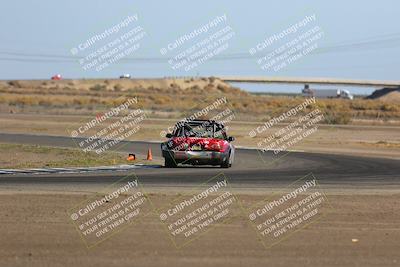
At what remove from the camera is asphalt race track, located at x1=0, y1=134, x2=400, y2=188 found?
66.2 ft

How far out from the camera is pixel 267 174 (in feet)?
76.4

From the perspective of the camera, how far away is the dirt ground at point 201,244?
10281 millimetres

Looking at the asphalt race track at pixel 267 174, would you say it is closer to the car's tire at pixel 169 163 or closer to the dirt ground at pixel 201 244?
the car's tire at pixel 169 163

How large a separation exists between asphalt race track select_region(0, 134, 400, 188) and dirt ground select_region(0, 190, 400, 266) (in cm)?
595

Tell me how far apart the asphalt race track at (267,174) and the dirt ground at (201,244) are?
595 cm

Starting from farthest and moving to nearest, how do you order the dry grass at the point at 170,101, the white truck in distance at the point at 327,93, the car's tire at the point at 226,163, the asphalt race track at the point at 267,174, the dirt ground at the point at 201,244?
the white truck in distance at the point at 327,93 < the dry grass at the point at 170,101 < the car's tire at the point at 226,163 < the asphalt race track at the point at 267,174 < the dirt ground at the point at 201,244

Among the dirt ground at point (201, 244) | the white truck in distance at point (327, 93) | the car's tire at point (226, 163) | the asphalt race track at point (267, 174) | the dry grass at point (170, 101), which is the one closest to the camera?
the dirt ground at point (201, 244)

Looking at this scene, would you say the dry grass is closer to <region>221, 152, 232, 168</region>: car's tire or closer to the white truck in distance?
the white truck in distance

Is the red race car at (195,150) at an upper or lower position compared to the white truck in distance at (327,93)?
upper

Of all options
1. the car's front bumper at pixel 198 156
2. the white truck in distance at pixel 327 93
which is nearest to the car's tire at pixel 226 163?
the car's front bumper at pixel 198 156

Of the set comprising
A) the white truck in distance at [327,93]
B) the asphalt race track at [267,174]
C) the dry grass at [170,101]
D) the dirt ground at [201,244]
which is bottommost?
the white truck in distance at [327,93]

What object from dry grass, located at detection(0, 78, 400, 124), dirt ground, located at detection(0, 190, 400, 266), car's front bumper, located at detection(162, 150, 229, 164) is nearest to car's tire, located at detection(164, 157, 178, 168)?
car's front bumper, located at detection(162, 150, 229, 164)

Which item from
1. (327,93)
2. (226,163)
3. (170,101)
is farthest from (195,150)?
(327,93)

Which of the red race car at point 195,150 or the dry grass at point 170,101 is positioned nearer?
the red race car at point 195,150
